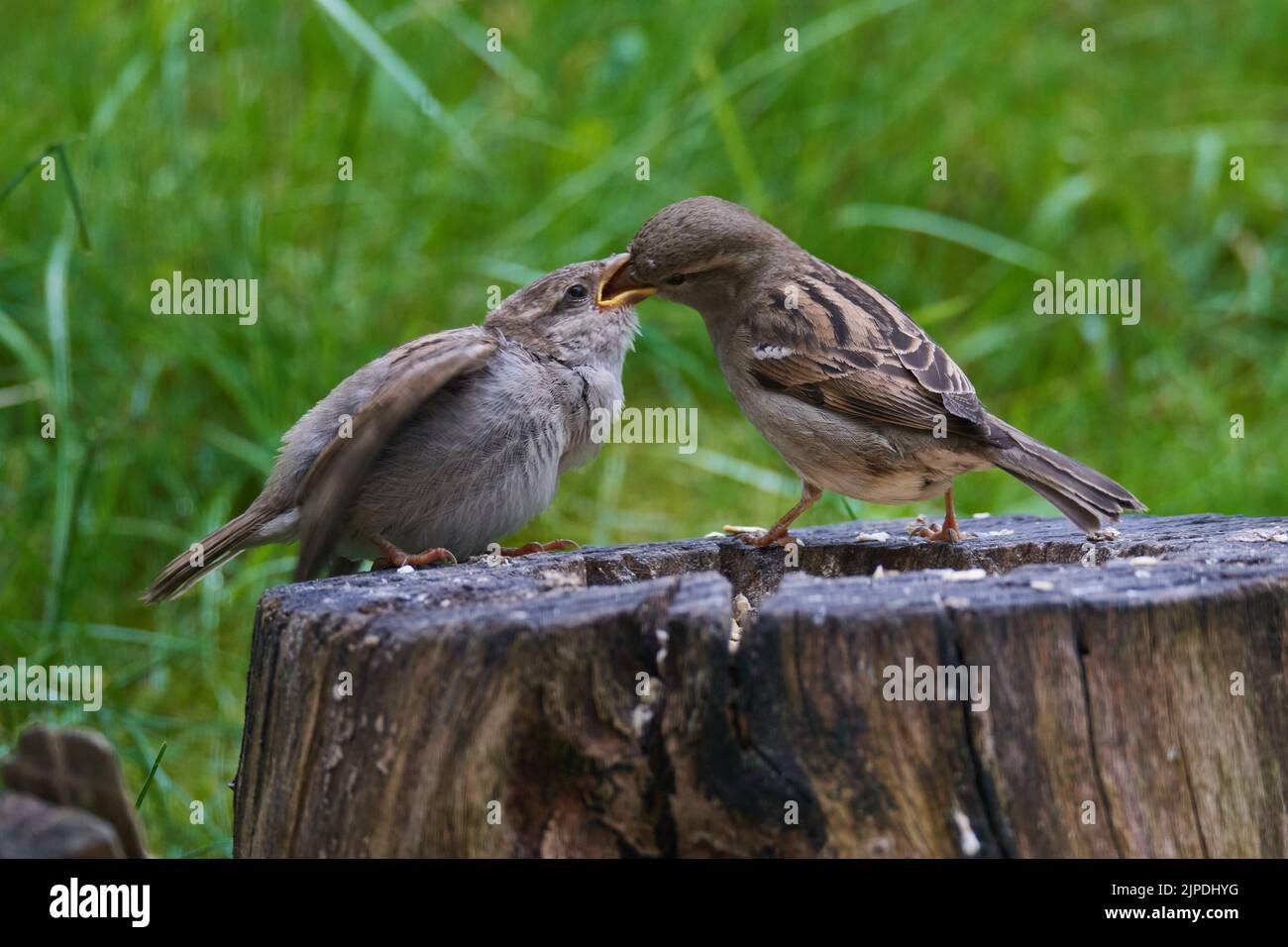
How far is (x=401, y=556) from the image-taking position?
353 centimetres

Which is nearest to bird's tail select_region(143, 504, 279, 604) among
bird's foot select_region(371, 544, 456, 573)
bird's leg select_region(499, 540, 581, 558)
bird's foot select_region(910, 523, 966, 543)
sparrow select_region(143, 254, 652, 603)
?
sparrow select_region(143, 254, 652, 603)

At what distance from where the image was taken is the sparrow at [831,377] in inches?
144

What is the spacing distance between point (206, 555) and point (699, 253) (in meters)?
1.62

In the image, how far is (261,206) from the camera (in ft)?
18.8

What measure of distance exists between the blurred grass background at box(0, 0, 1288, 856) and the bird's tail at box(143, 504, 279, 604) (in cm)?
77

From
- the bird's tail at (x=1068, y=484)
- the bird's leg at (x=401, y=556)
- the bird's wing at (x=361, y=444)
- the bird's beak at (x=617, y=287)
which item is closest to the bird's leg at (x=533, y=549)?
the bird's leg at (x=401, y=556)

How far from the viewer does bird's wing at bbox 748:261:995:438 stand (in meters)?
3.79

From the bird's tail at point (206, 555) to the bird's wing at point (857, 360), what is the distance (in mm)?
1423

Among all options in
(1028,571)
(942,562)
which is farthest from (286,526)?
(1028,571)

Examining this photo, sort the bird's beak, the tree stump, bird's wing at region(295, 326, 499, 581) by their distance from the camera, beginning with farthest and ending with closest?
the bird's beak → bird's wing at region(295, 326, 499, 581) → the tree stump

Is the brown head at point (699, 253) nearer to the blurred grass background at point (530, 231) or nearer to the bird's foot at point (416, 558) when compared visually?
the blurred grass background at point (530, 231)

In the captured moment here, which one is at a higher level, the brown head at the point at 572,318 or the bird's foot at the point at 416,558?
the brown head at the point at 572,318

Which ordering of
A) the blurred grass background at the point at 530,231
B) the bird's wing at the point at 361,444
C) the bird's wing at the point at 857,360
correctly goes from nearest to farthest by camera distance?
1. the bird's wing at the point at 361,444
2. the bird's wing at the point at 857,360
3. the blurred grass background at the point at 530,231

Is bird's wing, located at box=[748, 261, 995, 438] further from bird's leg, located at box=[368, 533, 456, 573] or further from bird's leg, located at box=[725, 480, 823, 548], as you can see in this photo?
bird's leg, located at box=[368, 533, 456, 573]
